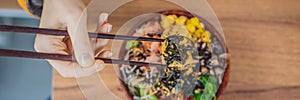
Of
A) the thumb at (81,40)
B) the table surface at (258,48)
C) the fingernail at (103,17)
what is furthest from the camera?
the table surface at (258,48)

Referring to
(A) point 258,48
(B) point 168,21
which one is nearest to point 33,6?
(B) point 168,21

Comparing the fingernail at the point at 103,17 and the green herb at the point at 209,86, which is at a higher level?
the fingernail at the point at 103,17

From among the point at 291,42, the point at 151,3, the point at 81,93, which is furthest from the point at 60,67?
the point at 291,42

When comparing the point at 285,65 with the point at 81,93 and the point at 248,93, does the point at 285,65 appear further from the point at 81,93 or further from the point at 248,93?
the point at 81,93

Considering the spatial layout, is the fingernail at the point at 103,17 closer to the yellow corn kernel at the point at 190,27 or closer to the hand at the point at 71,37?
the hand at the point at 71,37

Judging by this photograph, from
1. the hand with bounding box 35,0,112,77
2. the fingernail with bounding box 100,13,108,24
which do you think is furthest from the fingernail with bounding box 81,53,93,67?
the fingernail with bounding box 100,13,108,24

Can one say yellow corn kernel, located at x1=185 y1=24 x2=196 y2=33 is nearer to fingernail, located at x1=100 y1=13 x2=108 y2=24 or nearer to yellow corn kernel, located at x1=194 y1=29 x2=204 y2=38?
yellow corn kernel, located at x1=194 y1=29 x2=204 y2=38

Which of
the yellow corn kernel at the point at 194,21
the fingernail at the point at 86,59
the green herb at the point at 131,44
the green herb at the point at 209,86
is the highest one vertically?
the yellow corn kernel at the point at 194,21

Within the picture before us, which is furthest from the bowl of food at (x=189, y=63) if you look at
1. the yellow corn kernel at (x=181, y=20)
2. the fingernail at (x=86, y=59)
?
the fingernail at (x=86, y=59)

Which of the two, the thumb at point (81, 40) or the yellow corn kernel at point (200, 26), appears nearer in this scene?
the thumb at point (81, 40)
